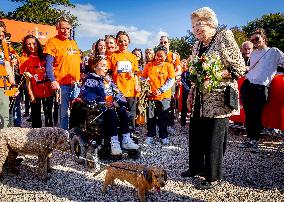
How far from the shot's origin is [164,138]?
6.51 m

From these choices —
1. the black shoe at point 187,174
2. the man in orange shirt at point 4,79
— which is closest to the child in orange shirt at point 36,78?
the man in orange shirt at point 4,79

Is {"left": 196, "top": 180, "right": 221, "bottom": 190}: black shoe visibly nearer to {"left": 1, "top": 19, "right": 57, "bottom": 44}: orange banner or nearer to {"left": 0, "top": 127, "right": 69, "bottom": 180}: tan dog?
{"left": 0, "top": 127, "right": 69, "bottom": 180}: tan dog

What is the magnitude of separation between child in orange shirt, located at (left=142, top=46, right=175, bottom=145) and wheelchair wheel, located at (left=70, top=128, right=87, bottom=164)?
1912mm

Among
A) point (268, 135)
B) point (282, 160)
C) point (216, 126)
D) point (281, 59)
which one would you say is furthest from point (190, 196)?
point (268, 135)

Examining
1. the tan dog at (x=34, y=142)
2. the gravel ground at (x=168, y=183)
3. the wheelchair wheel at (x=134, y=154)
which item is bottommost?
the gravel ground at (x=168, y=183)

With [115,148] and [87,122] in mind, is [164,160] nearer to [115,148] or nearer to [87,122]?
[115,148]

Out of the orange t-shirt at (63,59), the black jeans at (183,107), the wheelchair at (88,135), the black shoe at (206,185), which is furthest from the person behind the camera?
the black jeans at (183,107)

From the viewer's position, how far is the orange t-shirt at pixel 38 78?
626 cm

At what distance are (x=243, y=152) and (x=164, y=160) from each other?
1.61m

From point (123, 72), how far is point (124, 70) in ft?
0.15

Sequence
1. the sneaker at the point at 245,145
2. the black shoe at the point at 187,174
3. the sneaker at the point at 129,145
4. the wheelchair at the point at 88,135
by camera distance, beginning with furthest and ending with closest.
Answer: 1. the sneaker at the point at 245,145
2. the sneaker at the point at 129,145
3. the wheelchair at the point at 88,135
4. the black shoe at the point at 187,174

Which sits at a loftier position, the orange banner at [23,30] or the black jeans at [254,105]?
Answer: the orange banner at [23,30]

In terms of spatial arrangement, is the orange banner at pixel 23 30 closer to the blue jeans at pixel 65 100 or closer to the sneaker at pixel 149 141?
the blue jeans at pixel 65 100

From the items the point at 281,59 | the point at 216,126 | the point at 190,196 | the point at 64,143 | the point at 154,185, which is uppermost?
the point at 281,59
